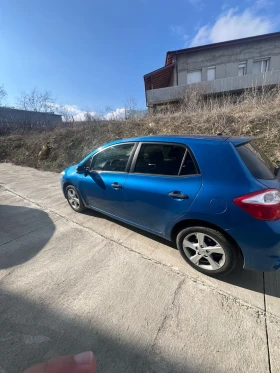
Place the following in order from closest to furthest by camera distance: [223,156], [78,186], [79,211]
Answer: [223,156]
[78,186]
[79,211]

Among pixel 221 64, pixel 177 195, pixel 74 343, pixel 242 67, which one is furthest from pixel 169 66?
pixel 74 343

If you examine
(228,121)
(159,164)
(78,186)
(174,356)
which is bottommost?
(174,356)

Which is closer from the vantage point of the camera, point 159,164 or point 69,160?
point 159,164

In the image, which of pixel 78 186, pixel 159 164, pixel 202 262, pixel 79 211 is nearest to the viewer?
pixel 202 262

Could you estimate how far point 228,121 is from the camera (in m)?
6.41

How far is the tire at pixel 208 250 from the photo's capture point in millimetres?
1851

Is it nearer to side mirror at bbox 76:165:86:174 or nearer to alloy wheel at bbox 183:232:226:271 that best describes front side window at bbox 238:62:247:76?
side mirror at bbox 76:165:86:174

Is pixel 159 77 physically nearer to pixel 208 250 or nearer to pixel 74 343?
pixel 208 250

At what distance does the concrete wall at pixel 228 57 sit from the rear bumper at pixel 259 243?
1688 cm

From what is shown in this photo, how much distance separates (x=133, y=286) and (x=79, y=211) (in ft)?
7.22

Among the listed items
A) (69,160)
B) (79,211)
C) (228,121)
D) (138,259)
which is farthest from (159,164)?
(69,160)

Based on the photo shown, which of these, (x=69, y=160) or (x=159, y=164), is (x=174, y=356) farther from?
(x=69, y=160)

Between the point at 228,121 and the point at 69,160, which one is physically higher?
the point at 228,121

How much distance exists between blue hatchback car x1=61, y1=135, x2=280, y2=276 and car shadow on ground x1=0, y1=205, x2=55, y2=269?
138 centimetres
